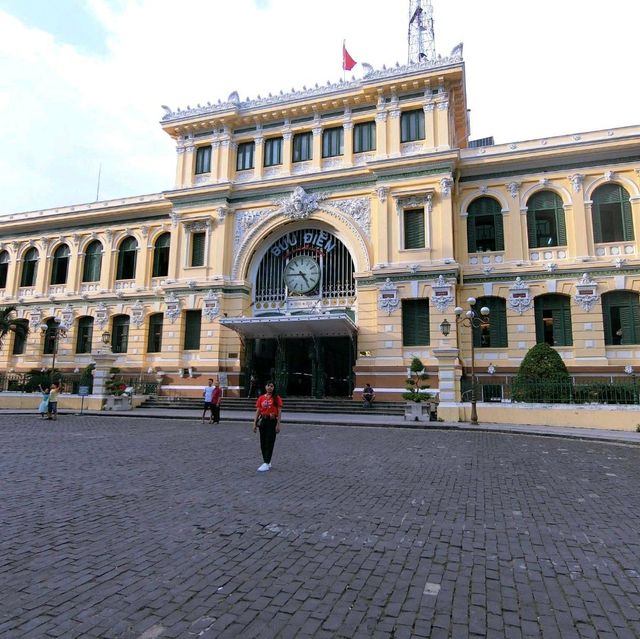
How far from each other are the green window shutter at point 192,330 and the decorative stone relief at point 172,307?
2.06 feet

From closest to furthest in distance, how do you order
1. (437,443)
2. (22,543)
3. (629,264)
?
(22,543)
(437,443)
(629,264)

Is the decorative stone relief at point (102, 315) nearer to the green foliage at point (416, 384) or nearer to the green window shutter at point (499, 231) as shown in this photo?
the green foliage at point (416, 384)

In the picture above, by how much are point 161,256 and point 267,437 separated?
2558 cm

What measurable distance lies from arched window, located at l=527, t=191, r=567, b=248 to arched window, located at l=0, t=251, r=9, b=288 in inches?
1425

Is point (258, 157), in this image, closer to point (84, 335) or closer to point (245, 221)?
point (245, 221)

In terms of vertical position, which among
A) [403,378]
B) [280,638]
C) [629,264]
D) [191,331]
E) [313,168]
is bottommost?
[280,638]

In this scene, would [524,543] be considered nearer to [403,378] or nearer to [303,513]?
[303,513]

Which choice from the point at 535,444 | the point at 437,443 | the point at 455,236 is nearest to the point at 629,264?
the point at 455,236

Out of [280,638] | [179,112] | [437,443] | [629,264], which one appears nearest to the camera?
[280,638]

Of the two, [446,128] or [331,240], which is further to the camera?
[331,240]

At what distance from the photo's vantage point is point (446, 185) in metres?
23.9

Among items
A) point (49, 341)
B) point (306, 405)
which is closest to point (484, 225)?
point (306, 405)

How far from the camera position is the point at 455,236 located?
2512 cm

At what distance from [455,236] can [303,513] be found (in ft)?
71.3
